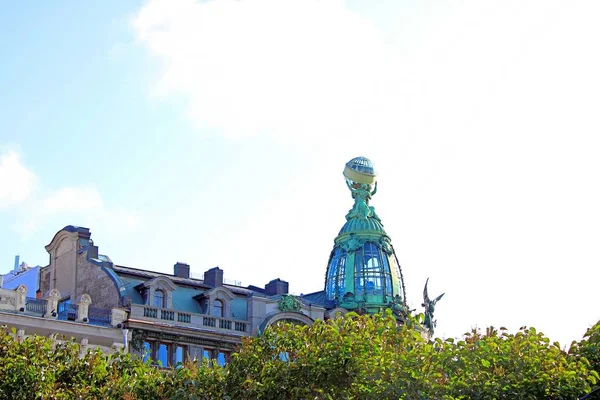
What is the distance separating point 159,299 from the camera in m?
61.2

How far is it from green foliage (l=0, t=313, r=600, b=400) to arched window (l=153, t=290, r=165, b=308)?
18716 millimetres

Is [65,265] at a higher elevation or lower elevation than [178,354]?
higher

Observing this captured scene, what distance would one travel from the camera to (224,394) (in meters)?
38.1

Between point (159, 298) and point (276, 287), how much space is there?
1033 centimetres

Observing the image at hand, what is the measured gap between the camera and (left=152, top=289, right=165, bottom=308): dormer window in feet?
200

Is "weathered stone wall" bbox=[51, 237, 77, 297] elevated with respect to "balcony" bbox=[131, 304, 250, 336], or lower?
elevated

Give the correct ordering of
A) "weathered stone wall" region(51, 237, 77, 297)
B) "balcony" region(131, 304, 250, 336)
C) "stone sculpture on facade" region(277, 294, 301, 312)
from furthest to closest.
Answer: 1. "weathered stone wall" region(51, 237, 77, 297)
2. "stone sculpture on facade" region(277, 294, 301, 312)
3. "balcony" region(131, 304, 250, 336)

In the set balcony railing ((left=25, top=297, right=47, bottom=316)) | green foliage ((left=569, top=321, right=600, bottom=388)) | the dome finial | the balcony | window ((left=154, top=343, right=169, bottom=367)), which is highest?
the dome finial

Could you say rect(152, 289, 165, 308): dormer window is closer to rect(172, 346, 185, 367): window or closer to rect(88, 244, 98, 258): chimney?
rect(172, 346, 185, 367): window

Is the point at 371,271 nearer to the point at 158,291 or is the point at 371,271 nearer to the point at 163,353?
the point at 158,291

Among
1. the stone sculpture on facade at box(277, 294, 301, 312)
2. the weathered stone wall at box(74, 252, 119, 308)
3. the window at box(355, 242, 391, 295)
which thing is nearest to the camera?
the weathered stone wall at box(74, 252, 119, 308)

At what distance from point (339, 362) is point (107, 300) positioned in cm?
2760

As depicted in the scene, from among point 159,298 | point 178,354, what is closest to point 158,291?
point 159,298

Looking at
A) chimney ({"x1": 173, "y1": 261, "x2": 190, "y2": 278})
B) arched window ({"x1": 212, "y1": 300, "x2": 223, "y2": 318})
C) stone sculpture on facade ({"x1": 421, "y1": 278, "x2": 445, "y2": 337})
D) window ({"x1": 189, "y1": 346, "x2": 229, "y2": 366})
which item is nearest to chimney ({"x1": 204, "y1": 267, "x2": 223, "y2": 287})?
chimney ({"x1": 173, "y1": 261, "x2": 190, "y2": 278})
